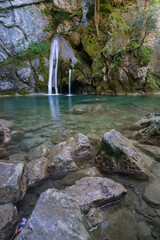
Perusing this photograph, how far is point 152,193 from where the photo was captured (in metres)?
1.73

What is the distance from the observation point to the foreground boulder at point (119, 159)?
6.98ft

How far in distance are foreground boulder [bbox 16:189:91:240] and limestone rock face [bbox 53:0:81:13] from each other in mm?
24636

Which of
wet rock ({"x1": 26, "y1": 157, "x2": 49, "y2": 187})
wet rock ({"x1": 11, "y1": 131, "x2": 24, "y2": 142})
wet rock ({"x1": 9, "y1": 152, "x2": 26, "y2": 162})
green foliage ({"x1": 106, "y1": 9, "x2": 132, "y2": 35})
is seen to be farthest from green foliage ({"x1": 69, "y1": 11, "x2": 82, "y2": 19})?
wet rock ({"x1": 26, "y1": 157, "x2": 49, "y2": 187})

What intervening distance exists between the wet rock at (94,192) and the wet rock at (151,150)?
1.19 meters

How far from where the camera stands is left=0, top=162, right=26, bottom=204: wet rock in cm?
150

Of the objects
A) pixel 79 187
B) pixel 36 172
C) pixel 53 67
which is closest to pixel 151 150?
pixel 79 187

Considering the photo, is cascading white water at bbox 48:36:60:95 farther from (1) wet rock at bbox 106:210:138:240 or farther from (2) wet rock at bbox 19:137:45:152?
(1) wet rock at bbox 106:210:138:240

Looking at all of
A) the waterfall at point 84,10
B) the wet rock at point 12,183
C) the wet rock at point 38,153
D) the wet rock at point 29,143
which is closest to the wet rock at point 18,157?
the wet rock at point 38,153

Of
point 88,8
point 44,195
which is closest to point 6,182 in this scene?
point 44,195

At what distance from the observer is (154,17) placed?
1219 centimetres

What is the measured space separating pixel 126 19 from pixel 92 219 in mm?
20311

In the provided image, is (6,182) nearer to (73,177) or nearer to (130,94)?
(73,177)

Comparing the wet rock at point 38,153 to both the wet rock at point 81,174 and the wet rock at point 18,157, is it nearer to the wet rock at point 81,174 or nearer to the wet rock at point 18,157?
the wet rock at point 18,157

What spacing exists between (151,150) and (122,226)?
1.74m
